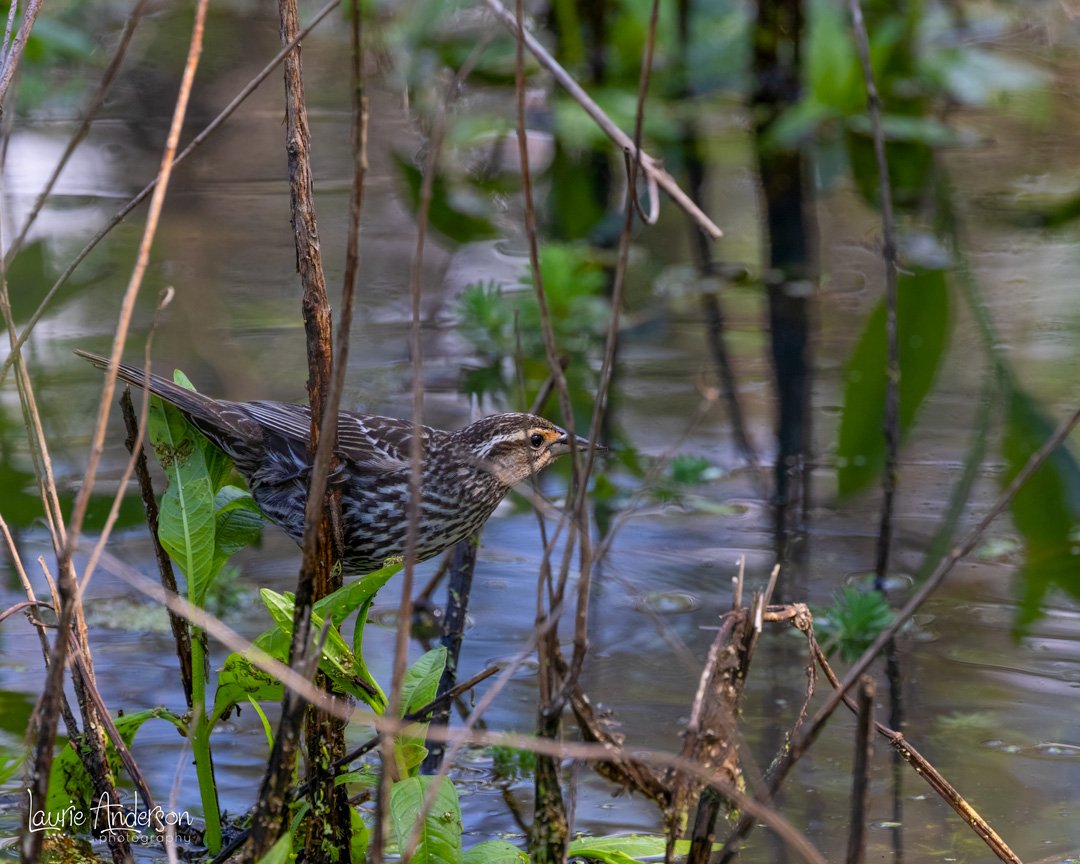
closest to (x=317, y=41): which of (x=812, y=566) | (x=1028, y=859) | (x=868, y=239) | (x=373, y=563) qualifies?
(x=868, y=239)

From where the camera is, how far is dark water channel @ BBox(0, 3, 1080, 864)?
3908 millimetres

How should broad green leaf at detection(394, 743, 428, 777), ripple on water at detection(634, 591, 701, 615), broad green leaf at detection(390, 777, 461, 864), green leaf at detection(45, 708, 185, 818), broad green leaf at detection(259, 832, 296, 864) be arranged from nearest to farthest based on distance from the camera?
broad green leaf at detection(259, 832, 296, 864) < broad green leaf at detection(390, 777, 461, 864) < broad green leaf at detection(394, 743, 428, 777) < green leaf at detection(45, 708, 185, 818) < ripple on water at detection(634, 591, 701, 615)

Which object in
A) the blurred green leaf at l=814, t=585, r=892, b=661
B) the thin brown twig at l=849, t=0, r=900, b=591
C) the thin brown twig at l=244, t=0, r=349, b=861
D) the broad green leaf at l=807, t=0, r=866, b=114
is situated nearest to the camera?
the thin brown twig at l=244, t=0, r=349, b=861

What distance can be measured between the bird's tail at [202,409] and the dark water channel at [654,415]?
936 mm

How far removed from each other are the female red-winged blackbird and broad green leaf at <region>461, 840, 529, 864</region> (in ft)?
2.83

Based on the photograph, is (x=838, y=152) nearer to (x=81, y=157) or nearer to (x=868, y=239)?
(x=868, y=239)

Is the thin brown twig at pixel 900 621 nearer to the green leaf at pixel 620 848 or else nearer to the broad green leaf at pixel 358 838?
the green leaf at pixel 620 848

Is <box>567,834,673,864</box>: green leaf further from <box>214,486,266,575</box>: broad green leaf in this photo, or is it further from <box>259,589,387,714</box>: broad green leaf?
<box>214,486,266,575</box>: broad green leaf

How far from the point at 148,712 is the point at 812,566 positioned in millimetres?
2656

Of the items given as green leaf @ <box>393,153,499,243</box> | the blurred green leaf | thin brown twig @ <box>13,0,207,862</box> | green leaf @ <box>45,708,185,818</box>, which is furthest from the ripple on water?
green leaf @ <box>393,153,499,243</box>

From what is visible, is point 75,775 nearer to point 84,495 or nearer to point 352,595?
point 352,595

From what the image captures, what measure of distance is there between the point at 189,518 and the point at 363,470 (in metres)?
0.65

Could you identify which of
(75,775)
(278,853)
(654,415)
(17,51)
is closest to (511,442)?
(75,775)

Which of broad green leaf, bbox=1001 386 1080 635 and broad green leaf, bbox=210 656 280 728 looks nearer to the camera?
broad green leaf, bbox=210 656 280 728
